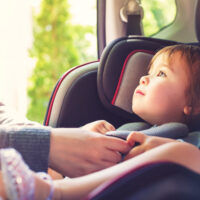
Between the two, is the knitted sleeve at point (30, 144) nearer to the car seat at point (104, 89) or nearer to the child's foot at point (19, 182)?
the child's foot at point (19, 182)

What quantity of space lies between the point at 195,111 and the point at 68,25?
402 centimetres

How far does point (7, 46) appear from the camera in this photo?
12.9 ft

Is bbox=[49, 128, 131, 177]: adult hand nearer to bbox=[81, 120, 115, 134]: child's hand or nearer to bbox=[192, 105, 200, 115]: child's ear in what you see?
bbox=[81, 120, 115, 134]: child's hand

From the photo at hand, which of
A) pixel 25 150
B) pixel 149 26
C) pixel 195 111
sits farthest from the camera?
pixel 149 26

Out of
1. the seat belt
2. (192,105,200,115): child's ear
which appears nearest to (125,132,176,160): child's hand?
(192,105,200,115): child's ear

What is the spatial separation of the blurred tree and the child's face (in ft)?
12.0

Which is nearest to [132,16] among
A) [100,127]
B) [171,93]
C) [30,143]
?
[171,93]

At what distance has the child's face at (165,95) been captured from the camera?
3.86ft

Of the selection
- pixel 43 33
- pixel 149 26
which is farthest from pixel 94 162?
pixel 43 33

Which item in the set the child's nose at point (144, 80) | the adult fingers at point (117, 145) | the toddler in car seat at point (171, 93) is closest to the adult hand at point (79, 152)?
the adult fingers at point (117, 145)

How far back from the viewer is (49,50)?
4.91 meters

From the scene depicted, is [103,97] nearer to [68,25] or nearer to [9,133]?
[9,133]

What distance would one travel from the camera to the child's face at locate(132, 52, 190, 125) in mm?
1176

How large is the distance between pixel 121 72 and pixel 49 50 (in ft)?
12.2
